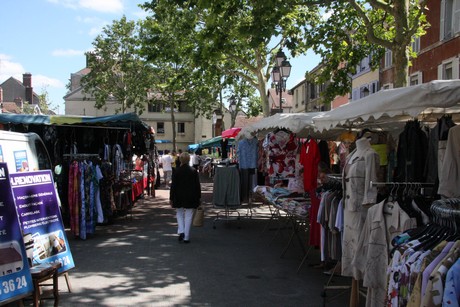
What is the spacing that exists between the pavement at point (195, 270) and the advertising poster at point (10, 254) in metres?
0.97

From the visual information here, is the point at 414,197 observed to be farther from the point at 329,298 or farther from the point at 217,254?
the point at 217,254

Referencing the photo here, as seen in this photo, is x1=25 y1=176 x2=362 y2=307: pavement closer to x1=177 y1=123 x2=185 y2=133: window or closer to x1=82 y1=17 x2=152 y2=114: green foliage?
x1=82 y1=17 x2=152 y2=114: green foliage

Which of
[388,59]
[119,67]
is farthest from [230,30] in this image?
[119,67]

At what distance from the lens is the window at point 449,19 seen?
1981cm

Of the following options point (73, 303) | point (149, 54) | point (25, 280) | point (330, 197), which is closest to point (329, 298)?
point (330, 197)

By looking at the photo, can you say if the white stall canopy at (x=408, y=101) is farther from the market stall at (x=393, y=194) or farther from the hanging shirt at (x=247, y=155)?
the hanging shirt at (x=247, y=155)

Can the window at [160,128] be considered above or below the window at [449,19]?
below

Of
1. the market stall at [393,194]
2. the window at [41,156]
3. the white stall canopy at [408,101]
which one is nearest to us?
the market stall at [393,194]

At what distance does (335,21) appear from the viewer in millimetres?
15945

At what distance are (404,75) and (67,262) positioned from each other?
31.7ft

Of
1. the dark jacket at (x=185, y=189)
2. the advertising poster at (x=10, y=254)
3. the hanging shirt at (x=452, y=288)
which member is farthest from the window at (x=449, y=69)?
the advertising poster at (x=10, y=254)

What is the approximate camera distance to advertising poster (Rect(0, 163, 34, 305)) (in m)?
4.41

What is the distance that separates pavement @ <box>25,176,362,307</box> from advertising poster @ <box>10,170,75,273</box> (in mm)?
618

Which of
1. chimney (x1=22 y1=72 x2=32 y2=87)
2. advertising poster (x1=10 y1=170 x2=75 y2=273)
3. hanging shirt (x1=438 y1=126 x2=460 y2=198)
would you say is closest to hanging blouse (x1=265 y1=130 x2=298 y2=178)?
advertising poster (x1=10 y1=170 x2=75 y2=273)
